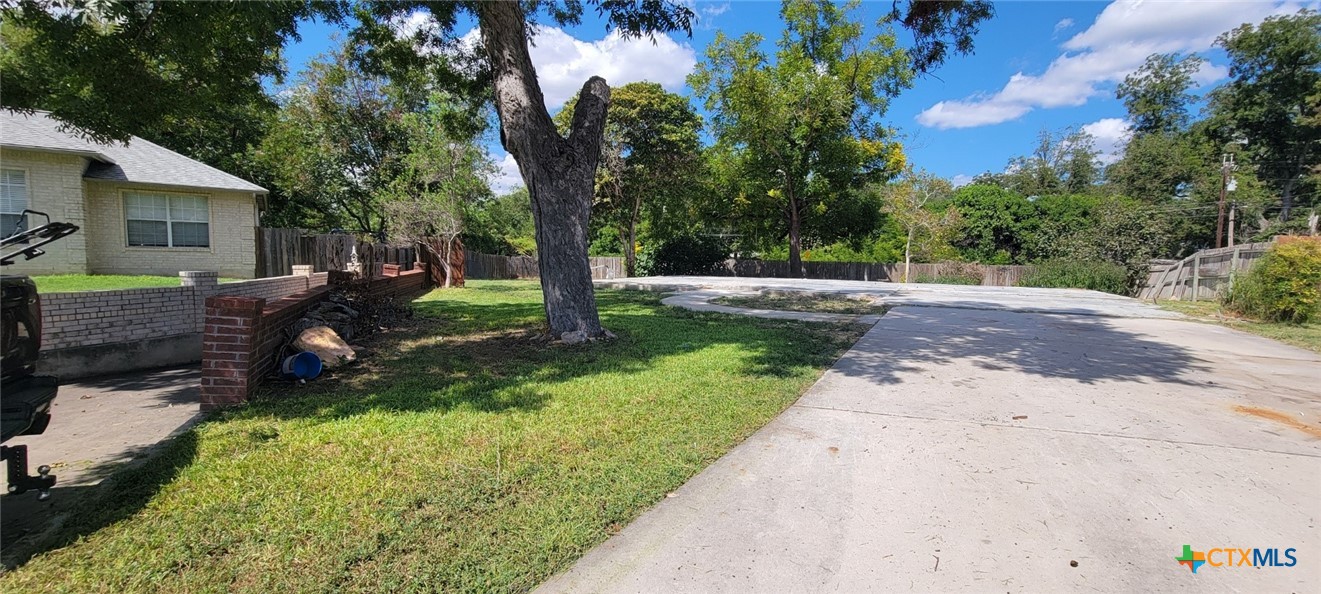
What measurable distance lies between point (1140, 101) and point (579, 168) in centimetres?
4823

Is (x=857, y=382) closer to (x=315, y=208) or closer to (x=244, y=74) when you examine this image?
(x=244, y=74)

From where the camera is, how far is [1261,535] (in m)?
2.54

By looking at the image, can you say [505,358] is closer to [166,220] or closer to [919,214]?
[166,220]

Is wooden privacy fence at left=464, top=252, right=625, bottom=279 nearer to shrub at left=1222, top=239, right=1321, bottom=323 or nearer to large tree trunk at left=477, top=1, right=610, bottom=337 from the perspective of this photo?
large tree trunk at left=477, top=1, right=610, bottom=337

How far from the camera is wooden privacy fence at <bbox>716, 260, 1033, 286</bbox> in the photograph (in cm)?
2775

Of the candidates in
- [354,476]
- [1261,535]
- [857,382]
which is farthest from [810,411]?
[354,476]

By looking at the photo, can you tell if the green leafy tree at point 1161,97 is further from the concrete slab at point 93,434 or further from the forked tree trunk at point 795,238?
the concrete slab at point 93,434

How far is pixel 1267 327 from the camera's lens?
370 inches

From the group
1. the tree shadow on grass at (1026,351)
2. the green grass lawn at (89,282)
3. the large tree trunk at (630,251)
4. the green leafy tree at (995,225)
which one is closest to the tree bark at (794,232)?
the large tree trunk at (630,251)

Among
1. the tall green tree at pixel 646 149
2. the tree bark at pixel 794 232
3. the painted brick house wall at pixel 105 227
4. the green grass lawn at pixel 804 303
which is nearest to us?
the painted brick house wall at pixel 105 227

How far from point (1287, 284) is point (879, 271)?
20.1 m

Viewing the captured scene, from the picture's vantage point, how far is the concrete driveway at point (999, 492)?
228 centimetres

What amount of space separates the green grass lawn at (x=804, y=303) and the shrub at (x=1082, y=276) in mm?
14635

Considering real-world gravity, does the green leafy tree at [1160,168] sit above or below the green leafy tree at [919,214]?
above
